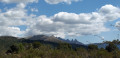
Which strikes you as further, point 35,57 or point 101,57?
point 101,57

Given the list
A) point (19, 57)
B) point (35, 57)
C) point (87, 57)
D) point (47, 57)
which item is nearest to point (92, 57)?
point (87, 57)

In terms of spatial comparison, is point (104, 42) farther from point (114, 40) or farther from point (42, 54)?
point (42, 54)

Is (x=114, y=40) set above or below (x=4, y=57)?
above

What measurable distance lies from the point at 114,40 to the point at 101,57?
606 cm

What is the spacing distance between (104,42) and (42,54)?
22.2ft

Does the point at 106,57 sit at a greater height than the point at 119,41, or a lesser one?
lesser

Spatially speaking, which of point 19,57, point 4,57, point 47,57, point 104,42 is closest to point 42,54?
point 47,57

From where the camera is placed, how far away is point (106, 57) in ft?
57.4

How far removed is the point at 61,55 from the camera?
16.5 meters

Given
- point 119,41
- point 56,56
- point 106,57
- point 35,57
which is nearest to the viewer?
point 119,41

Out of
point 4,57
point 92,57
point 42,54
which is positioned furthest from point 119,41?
point 4,57

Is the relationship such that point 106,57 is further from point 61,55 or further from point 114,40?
point 114,40

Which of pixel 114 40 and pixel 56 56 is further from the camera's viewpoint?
pixel 56 56

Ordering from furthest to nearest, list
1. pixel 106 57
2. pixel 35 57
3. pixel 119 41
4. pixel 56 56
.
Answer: pixel 106 57
pixel 56 56
pixel 35 57
pixel 119 41
